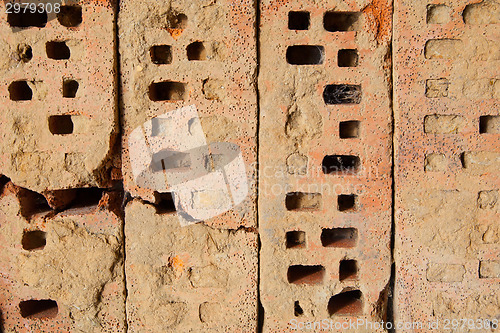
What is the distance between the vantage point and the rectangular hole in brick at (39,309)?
2.37 metres

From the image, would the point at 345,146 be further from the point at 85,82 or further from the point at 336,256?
the point at 85,82

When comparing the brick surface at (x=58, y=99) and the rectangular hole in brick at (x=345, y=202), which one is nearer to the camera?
the brick surface at (x=58, y=99)

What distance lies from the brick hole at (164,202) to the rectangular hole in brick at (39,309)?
101 centimetres

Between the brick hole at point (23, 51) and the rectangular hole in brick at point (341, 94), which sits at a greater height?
the brick hole at point (23, 51)

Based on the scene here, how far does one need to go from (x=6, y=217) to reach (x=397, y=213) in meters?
2.45

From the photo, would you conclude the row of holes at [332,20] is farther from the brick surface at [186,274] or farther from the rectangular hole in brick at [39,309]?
the rectangular hole in brick at [39,309]

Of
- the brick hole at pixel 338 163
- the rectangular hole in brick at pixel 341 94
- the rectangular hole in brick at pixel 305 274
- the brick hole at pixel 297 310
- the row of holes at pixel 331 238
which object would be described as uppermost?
the rectangular hole in brick at pixel 341 94

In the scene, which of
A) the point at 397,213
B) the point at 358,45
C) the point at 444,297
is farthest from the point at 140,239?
the point at 444,297

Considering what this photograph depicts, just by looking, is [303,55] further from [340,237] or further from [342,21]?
[340,237]

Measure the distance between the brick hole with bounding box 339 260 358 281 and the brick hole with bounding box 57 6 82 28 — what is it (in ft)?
7.73

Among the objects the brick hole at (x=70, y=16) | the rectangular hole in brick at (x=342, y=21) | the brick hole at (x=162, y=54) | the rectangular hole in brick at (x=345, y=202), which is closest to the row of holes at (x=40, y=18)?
the brick hole at (x=70, y=16)

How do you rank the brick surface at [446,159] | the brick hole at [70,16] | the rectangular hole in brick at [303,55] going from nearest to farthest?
the brick surface at [446,159]
the brick hole at [70,16]
the rectangular hole in brick at [303,55]

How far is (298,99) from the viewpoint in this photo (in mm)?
2199

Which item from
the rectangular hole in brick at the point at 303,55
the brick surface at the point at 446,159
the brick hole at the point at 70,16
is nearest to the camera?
the brick surface at the point at 446,159
